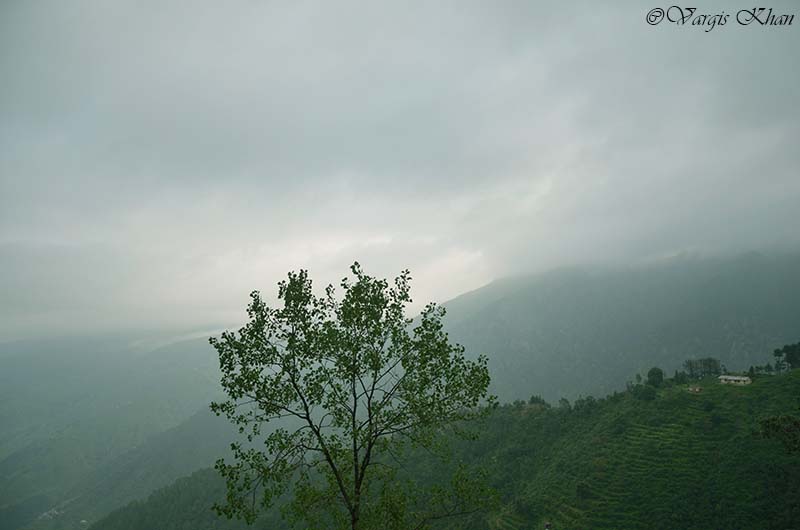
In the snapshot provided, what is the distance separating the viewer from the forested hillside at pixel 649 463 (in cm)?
7306

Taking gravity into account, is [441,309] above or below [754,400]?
above

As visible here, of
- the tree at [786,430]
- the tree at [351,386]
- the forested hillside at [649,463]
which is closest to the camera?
the tree at [351,386]

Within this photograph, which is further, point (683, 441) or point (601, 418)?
point (601, 418)

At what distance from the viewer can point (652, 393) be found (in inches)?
4872

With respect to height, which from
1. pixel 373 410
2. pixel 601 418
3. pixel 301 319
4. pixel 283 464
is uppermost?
pixel 301 319

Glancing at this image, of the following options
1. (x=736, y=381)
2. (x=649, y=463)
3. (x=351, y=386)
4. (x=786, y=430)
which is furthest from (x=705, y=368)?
(x=351, y=386)

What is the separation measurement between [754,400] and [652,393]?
973 inches

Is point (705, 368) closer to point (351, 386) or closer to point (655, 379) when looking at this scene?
point (655, 379)

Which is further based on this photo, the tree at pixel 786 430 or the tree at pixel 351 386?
the tree at pixel 786 430

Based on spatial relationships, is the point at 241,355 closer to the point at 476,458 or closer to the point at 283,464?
the point at 283,464

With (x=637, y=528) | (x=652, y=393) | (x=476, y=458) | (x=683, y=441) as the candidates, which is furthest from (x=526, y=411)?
(x=637, y=528)

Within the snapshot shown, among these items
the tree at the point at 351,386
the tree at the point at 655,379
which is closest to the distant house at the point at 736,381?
the tree at the point at 655,379

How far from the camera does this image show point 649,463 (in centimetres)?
9256

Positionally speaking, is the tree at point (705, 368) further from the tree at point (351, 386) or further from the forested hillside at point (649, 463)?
the tree at point (351, 386)
